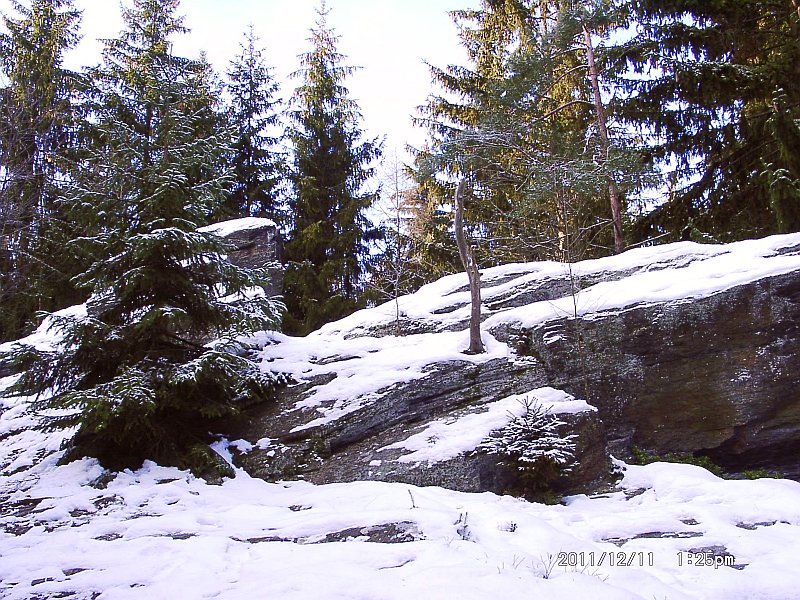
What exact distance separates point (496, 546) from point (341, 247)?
14976mm

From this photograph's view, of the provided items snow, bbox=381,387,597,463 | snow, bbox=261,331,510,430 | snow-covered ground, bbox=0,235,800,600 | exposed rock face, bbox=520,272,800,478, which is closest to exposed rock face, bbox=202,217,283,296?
snow, bbox=261,331,510,430

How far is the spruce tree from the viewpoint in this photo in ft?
24.2

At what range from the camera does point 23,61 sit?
59.0ft

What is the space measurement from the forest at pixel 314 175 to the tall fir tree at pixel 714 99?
56 mm

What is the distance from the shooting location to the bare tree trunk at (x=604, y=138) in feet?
42.1

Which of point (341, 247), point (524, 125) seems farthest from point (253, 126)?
point (524, 125)

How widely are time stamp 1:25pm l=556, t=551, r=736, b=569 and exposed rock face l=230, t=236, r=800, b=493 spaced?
2475 mm

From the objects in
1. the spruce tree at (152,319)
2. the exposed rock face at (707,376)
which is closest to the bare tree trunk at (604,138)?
the exposed rock face at (707,376)

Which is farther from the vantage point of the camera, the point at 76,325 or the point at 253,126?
the point at 253,126

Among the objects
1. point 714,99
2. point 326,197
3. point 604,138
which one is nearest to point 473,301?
point 604,138

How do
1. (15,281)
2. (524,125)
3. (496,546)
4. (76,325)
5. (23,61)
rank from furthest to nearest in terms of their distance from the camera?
(23,61) → (15,281) → (524,125) → (76,325) → (496,546)

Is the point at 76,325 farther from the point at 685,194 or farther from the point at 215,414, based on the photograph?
the point at 685,194

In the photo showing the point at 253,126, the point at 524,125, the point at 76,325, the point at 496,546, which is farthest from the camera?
the point at 253,126
